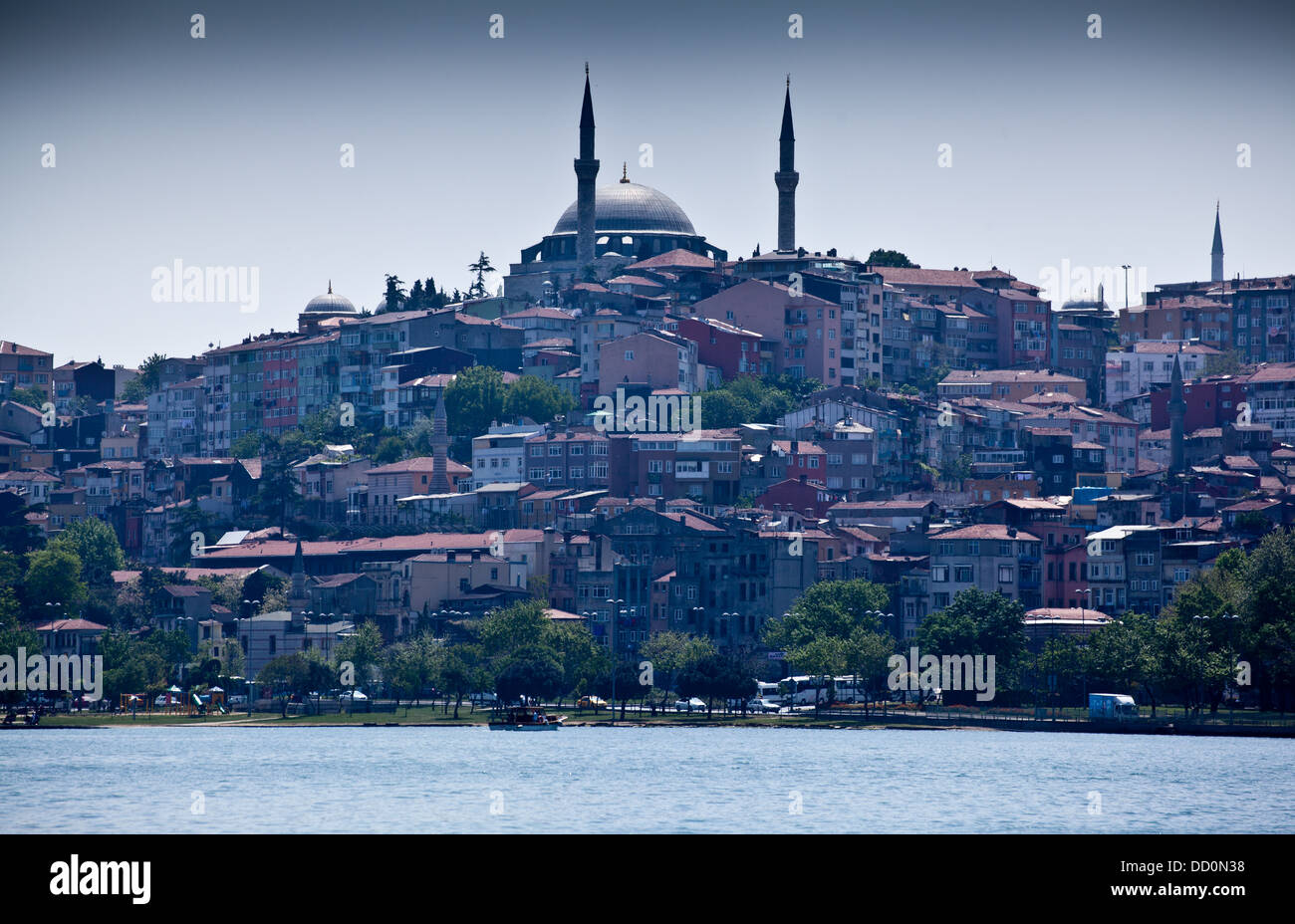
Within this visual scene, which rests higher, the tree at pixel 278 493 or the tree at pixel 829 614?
the tree at pixel 278 493

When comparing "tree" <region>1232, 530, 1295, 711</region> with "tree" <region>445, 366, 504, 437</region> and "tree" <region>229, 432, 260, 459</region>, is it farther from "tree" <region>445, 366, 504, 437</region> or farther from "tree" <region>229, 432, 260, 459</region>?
"tree" <region>229, 432, 260, 459</region>

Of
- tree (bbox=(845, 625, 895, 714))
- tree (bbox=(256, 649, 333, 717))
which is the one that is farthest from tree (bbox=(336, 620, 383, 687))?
tree (bbox=(845, 625, 895, 714))

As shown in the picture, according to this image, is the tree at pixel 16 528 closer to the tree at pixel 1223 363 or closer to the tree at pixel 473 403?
the tree at pixel 473 403

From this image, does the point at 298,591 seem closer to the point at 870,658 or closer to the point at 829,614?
the point at 829,614

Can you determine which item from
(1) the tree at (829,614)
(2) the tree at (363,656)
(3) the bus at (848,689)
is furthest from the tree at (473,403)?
(3) the bus at (848,689)
